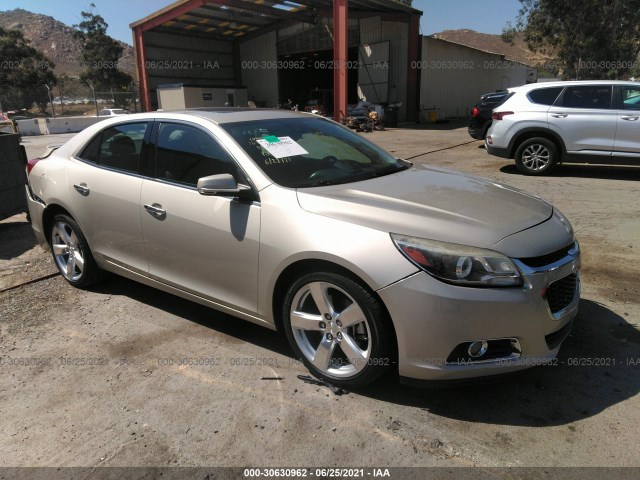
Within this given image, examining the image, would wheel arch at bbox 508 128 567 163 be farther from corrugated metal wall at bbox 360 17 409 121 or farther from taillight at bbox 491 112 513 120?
corrugated metal wall at bbox 360 17 409 121

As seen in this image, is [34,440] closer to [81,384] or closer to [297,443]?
[81,384]

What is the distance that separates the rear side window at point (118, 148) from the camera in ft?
12.4

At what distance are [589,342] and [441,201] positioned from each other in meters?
1.48

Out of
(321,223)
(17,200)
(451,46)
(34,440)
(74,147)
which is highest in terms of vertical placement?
(451,46)

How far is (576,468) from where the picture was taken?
2.23 metres

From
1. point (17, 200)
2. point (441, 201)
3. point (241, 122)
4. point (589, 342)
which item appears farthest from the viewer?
point (17, 200)

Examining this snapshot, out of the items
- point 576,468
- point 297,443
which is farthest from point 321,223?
point 576,468

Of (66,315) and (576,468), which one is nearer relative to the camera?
(576,468)

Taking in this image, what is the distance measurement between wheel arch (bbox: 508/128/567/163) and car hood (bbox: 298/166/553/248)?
21.0 feet

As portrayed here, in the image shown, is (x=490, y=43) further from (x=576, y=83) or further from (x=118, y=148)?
(x=118, y=148)

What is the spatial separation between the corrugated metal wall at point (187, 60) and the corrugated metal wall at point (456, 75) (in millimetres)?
15764

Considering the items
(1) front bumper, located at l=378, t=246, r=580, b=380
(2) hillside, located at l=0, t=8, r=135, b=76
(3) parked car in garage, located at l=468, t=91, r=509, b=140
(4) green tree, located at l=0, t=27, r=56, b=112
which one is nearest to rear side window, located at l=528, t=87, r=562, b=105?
(3) parked car in garage, located at l=468, t=91, r=509, b=140

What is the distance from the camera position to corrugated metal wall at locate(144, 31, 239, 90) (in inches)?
1226

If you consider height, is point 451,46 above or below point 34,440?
above
